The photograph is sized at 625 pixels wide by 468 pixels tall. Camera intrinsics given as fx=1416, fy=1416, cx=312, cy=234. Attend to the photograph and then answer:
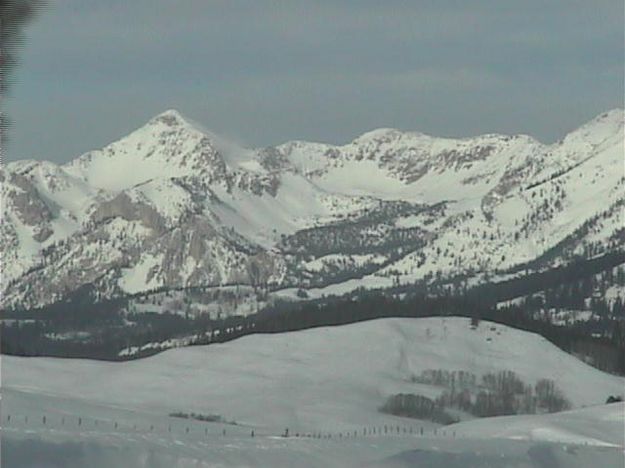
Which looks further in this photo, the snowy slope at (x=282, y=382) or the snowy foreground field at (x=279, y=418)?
the snowy slope at (x=282, y=382)

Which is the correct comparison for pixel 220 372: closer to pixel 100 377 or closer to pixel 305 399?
pixel 100 377

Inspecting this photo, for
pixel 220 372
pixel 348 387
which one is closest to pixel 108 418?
pixel 348 387

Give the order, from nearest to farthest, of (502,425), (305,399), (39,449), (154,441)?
(39,449) → (154,441) → (502,425) → (305,399)

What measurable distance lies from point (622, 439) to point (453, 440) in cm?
2678

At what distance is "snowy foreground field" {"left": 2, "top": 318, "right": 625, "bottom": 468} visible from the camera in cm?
3666

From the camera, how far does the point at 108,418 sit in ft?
265

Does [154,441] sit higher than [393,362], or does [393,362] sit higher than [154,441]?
[393,362]

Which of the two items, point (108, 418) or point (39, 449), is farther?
point (108, 418)

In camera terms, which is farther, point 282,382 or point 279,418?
point 282,382

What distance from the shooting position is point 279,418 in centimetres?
14338

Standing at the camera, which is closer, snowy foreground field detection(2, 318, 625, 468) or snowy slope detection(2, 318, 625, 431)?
snowy foreground field detection(2, 318, 625, 468)

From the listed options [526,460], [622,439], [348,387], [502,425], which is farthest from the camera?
[348,387]

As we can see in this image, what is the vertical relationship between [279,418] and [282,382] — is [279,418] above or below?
below

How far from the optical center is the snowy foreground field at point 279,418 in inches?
1443
